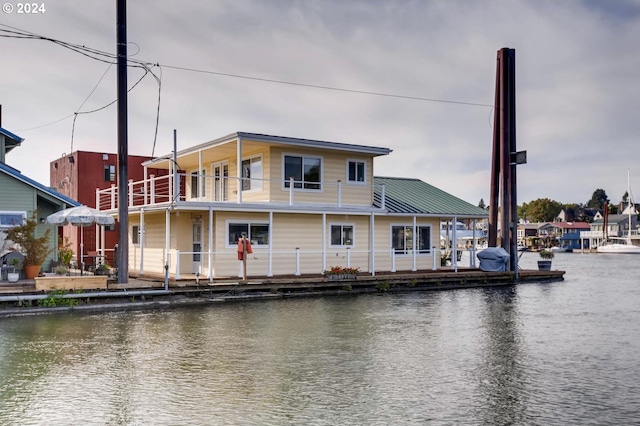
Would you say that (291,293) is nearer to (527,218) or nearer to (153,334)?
(153,334)

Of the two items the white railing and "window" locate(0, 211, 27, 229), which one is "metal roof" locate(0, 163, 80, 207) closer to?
"window" locate(0, 211, 27, 229)

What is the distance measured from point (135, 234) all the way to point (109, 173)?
898 centimetres

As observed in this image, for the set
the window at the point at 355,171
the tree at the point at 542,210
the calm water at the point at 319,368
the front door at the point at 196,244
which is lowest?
the calm water at the point at 319,368

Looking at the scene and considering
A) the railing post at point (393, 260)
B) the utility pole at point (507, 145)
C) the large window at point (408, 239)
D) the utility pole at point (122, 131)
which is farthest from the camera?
the utility pole at point (507, 145)

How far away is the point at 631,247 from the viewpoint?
4176 inches

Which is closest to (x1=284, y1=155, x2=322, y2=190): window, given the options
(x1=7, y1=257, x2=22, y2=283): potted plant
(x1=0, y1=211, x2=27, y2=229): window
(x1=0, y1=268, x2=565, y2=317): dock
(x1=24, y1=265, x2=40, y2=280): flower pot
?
(x1=0, y1=268, x2=565, y2=317): dock

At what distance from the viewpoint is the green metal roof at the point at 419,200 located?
30.9 m

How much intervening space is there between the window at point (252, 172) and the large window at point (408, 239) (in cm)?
723

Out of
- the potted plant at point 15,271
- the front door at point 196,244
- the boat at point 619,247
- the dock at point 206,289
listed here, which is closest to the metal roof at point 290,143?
the front door at point 196,244

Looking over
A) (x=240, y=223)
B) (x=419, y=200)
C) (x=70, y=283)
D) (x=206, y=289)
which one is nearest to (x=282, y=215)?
(x=240, y=223)

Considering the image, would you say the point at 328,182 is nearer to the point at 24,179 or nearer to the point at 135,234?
the point at 135,234

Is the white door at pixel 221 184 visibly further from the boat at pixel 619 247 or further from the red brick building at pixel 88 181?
the boat at pixel 619 247

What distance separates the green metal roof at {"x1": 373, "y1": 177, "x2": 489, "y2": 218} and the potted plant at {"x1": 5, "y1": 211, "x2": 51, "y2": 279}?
48.1ft

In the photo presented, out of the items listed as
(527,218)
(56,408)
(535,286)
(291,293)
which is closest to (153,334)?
(56,408)
